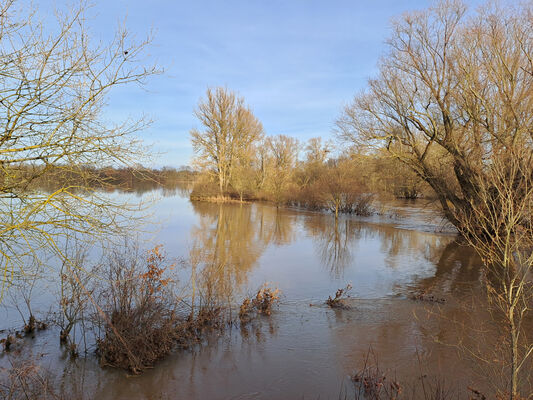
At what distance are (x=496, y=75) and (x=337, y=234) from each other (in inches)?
398

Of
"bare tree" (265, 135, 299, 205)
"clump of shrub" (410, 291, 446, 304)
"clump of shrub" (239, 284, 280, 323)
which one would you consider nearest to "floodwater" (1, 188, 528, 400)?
"clump of shrub" (410, 291, 446, 304)

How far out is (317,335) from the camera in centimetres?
709

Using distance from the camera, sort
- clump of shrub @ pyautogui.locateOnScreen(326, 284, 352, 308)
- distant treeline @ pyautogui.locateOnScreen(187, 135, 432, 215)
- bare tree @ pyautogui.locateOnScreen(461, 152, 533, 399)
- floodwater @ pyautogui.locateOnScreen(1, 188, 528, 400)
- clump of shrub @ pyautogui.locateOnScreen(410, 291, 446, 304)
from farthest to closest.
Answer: distant treeline @ pyautogui.locateOnScreen(187, 135, 432, 215) → clump of shrub @ pyautogui.locateOnScreen(410, 291, 446, 304) → clump of shrub @ pyautogui.locateOnScreen(326, 284, 352, 308) → floodwater @ pyautogui.locateOnScreen(1, 188, 528, 400) → bare tree @ pyautogui.locateOnScreen(461, 152, 533, 399)

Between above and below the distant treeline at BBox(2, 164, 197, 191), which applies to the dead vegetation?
below

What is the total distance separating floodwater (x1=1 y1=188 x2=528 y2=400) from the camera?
5.40 m

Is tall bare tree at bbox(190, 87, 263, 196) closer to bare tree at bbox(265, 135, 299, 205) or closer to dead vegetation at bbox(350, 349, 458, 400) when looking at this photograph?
bare tree at bbox(265, 135, 299, 205)

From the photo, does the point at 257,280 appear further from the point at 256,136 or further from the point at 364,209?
the point at 256,136

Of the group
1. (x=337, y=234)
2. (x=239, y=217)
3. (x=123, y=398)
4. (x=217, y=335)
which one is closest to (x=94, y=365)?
(x=123, y=398)

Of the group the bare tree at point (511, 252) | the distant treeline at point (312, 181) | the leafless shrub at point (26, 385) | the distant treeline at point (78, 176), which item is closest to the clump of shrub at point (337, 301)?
the bare tree at point (511, 252)

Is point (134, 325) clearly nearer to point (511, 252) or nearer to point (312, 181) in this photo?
point (511, 252)

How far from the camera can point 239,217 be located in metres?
26.6

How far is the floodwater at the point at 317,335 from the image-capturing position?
5.40 metres

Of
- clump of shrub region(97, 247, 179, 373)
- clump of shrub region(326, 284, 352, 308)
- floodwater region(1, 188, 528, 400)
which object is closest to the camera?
floodwater region(1, 188, 528, 400)

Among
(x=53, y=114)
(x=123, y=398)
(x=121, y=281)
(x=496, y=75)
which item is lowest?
(x=123, y=398)
